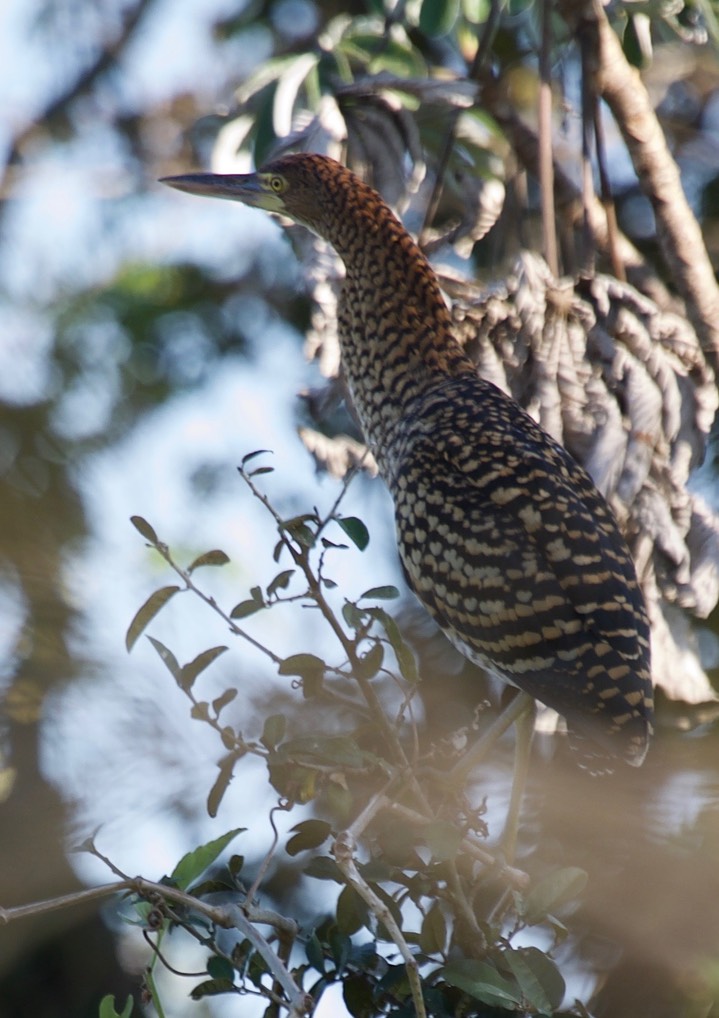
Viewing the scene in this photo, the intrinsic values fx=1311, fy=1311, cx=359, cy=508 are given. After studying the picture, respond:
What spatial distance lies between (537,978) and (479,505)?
1.08 m

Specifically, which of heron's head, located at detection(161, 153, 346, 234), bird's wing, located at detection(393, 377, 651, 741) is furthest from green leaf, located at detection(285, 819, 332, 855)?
heron's head, located at detection(161, 153, 346, 234)

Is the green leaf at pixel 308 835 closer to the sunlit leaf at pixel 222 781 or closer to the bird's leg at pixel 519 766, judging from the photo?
the sunlit leaf at pixel 222 781

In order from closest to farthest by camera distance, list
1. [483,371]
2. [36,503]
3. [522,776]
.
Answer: [522,776] < [483,371] < [36,503]

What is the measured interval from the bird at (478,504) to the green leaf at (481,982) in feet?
2.46

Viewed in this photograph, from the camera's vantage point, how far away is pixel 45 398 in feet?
11.7

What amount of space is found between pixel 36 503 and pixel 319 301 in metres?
0.82

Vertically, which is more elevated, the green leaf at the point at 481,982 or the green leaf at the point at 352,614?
the green leaf at the point at 352,614

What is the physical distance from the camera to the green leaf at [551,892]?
189cm

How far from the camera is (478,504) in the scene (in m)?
2.68

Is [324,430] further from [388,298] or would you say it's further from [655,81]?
[655,81]

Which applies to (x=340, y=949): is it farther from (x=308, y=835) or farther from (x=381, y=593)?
(x=381, y=593)

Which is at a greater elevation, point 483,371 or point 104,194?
point 483,371

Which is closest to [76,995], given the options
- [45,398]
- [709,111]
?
[45,398]

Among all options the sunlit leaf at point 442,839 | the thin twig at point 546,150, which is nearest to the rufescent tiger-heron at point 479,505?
the thin twig at point 546,150
